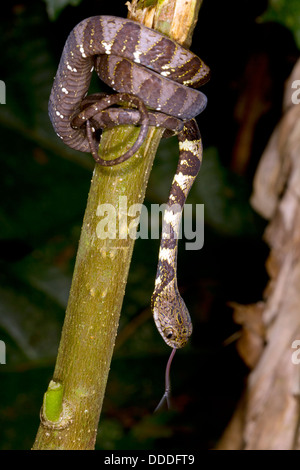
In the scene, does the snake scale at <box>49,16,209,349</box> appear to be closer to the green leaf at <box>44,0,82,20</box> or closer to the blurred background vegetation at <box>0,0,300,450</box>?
the green leaf at <box>44,0,82,20</box>

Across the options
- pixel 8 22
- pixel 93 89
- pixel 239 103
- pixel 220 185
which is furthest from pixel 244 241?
pixel 8 22

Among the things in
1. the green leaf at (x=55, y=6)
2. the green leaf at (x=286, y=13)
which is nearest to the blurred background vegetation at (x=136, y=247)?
the green leaf at (x=286, y=13)

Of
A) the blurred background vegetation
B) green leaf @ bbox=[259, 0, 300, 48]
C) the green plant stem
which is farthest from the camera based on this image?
the blurred background vegetation

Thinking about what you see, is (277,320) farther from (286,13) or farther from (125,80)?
(125,80)

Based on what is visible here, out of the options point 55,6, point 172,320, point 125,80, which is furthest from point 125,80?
point 172,320

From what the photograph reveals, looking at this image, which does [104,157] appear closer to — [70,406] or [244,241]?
[70,406]

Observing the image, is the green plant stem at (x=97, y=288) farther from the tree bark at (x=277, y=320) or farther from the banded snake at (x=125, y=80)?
the tree bark at (x=277, y=320)

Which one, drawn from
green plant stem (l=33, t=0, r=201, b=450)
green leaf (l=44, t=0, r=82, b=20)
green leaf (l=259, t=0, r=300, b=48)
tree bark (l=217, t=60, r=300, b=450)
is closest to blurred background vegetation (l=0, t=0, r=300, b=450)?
tree bark (l=217, t=60, r=300, b=450)
